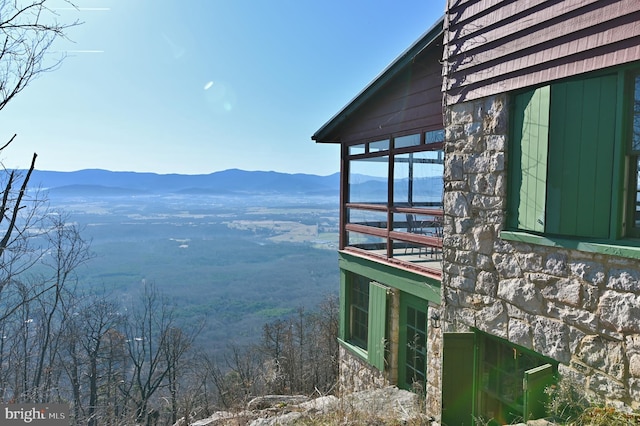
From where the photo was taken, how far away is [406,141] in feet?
22.3

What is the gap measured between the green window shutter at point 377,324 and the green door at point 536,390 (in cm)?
353

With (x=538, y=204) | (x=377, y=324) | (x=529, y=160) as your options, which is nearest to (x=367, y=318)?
(x=377, y=324)

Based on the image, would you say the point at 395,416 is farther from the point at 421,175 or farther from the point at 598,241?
the point at 421,175

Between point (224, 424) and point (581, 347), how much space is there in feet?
18.4

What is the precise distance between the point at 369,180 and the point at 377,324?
2881 mm

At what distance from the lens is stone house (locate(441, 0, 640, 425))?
3.11m

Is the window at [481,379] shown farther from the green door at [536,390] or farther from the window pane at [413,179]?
the window pane at [413,179]

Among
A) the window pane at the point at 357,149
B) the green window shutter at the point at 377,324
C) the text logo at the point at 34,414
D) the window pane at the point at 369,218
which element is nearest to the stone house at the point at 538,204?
the green window shutter at the point at 377,324

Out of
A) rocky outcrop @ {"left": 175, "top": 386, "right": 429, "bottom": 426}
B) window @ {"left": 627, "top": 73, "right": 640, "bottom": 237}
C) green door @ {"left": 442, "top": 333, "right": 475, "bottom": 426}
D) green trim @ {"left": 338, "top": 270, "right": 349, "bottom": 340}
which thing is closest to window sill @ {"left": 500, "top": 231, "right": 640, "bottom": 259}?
window @ {"left": 627, "top": 73, "right": 640, "bottom": 237}

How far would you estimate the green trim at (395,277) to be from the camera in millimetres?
5957

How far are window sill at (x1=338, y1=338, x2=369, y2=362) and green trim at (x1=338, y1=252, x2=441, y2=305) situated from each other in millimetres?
1604

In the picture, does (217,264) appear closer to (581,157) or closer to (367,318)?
(367,318)

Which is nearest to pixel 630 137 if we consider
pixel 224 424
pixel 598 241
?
pixel 598 241

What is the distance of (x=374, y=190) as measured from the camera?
7789mm
